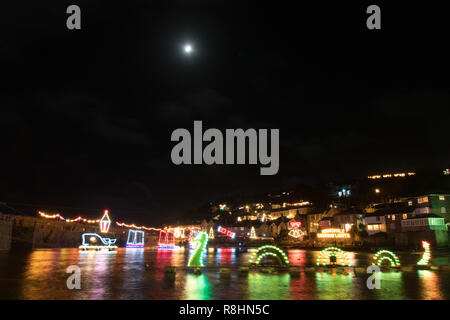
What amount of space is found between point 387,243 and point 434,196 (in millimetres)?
11871

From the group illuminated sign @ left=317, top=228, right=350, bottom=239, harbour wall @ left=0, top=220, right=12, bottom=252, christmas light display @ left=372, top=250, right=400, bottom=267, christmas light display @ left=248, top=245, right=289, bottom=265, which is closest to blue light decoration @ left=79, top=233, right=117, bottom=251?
harbour wall @ left=0, top=220, right=12, bottom=252

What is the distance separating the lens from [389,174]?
5079 inches

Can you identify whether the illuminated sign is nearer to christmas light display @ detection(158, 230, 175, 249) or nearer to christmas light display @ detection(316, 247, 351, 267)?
christmas light display @ detection(158, 230, 175, 249)

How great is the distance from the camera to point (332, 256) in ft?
71.5

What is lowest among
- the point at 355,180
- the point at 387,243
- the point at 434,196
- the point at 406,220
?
the point at 387,243

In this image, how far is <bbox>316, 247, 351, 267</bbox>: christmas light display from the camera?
21.1 metres

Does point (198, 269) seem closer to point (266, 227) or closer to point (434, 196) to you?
point (434, 196)

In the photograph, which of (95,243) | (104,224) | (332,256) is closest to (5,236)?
(95,243)

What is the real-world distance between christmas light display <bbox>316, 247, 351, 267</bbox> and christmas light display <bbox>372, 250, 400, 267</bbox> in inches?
72.0

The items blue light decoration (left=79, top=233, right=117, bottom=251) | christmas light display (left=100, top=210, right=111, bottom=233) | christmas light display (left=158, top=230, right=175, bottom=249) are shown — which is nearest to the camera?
blue light decoration (left=79, top=233, right=117, bottom=251)

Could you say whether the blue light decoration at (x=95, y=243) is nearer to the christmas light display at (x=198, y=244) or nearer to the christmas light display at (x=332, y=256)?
the christmas light display at (x=198, y=244)

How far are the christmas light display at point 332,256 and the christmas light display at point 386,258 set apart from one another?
183cm

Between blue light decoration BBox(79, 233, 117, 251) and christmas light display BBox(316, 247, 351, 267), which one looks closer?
christmas light display BBox(316, 247, 351, 267)
